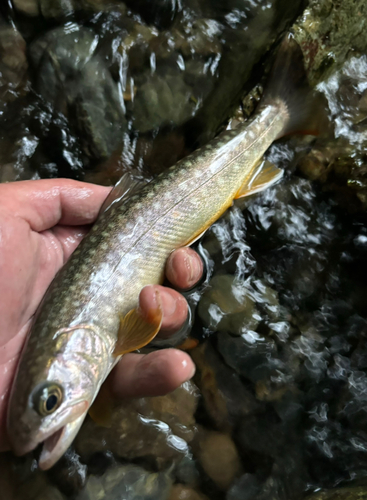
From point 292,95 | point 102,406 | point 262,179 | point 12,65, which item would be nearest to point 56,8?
point 12,65

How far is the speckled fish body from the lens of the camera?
64.7 inches

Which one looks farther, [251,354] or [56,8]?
[56,8]

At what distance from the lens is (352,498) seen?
1900 millimetres

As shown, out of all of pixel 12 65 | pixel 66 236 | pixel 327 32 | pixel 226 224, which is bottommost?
pixel 66 236

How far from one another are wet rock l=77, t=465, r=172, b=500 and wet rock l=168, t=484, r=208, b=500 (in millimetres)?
36

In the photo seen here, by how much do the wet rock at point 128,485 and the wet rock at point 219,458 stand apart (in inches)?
11.4

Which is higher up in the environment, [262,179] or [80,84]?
[262,179]

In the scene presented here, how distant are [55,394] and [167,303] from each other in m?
0.75

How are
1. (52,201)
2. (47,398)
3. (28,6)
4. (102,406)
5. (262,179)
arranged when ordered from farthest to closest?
(28,6)
(262,179)
(52,201)
(102,406)
(47,398)

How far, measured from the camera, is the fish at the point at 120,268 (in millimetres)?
1627

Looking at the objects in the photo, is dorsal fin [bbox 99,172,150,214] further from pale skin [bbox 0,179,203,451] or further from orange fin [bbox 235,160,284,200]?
orange fin [bbox 235,160,284,200]

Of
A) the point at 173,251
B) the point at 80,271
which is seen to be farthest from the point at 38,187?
the point at 173,251

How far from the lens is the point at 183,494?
2301 millimetres

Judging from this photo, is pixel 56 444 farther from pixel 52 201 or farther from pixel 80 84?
pixel 80 84
